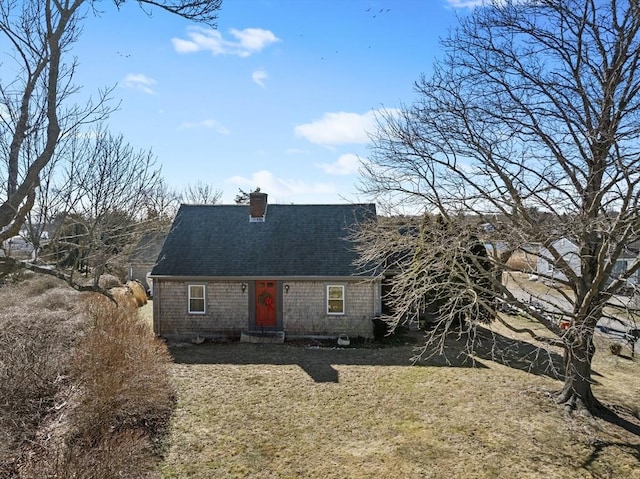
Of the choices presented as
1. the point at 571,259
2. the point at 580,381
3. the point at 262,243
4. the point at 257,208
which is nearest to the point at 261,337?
the point at 262,243

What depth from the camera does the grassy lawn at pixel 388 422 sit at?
25.9 ft

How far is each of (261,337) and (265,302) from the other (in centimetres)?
143

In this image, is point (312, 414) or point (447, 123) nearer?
point (312, 414)

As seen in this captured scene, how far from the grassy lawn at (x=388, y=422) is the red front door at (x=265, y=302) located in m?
2.92

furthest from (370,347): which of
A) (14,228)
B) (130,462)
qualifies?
(14,228)

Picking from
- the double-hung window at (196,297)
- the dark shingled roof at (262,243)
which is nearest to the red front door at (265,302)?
the dark shingled roof at (262,243)

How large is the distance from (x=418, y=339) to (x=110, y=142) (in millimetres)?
13452

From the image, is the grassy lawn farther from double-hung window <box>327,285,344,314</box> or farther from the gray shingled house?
double-hung window <box>327,285,344,314</box>

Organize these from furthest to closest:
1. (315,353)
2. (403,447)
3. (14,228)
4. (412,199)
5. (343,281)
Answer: (343,281)
(315,353)
(412,199)
(403,447)
(14,228)

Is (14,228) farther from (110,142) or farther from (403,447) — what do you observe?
(403,447)

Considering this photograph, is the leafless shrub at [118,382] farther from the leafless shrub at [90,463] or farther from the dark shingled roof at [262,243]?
the dark shingled roof at [262,243]

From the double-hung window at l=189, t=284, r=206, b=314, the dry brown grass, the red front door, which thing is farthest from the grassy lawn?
the double-hung window at l=189, t=284, r=206, b=314

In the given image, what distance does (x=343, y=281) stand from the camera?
672 inches

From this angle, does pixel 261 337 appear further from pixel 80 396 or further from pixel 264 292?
pixel 80 396
